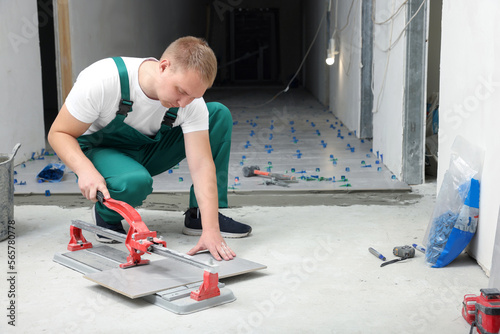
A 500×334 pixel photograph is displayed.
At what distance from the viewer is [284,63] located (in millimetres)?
15984

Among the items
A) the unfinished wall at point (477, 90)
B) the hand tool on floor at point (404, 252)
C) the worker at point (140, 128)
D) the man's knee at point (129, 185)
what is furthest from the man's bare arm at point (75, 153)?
the unfinished wall at point (477, 90)

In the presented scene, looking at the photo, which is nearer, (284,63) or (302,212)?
(302,212)

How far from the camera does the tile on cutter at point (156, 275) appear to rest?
2.05 meters

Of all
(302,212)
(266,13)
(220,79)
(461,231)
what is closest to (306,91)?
(220,79)

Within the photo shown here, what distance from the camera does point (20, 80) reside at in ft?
16.1

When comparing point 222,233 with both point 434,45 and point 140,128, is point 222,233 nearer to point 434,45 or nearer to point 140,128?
point 140,128

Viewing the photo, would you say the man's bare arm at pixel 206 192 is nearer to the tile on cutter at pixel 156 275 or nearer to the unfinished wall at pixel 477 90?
the tile on cutter at pixel 156 275

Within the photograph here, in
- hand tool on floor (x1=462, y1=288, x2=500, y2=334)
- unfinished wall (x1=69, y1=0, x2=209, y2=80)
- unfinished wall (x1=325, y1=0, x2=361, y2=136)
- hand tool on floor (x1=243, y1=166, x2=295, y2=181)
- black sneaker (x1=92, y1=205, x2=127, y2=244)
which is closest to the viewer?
hand tool on floor (x1=462, y1=288, x2=500, y2=334)

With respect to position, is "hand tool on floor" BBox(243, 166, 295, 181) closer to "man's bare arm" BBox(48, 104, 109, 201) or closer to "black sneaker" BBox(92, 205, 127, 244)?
"black sneaker" BBox(92, 205, 127, 244)

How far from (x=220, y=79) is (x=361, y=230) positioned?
12080mm

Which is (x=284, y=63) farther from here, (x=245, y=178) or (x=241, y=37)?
(x=245, y=178)

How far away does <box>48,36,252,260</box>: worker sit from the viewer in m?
2.23

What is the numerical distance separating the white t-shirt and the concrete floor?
1.77 feet

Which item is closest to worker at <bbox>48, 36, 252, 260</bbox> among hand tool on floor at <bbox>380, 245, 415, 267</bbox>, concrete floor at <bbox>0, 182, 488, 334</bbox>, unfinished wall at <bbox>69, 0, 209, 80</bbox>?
concrete floor at <bbox>0, 182, 488, 334</bbox>
